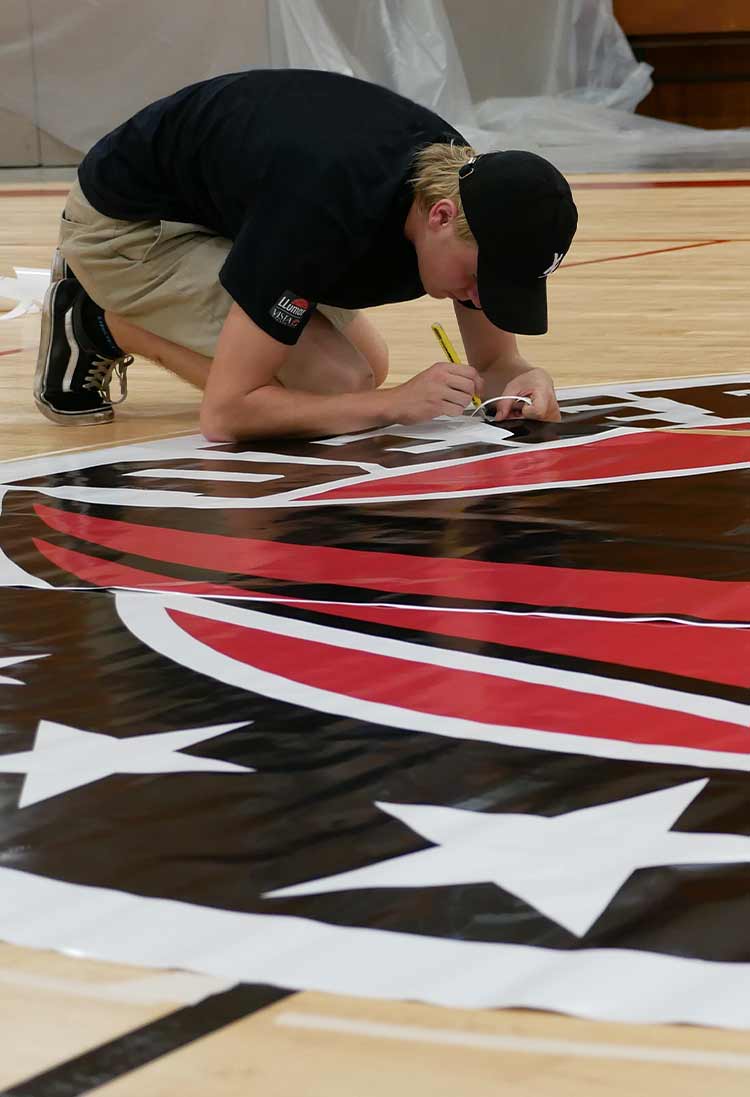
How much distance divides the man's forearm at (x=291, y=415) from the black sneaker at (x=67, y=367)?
0.41 m

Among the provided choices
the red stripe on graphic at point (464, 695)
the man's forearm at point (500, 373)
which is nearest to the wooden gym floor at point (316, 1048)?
the red stripe on graphic at point (464, 695)

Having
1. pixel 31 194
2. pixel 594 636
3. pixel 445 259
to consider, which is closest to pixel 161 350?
pixel 445 259

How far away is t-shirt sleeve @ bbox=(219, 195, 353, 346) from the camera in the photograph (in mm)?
2021

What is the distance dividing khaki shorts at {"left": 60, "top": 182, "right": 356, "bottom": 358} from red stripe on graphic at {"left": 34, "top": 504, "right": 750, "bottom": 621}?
708 mm

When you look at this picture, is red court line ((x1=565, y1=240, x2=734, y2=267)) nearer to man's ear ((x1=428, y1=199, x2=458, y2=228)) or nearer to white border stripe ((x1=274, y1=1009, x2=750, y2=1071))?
man's ear ((x1=428, y1=199, x2=458, y2=228))

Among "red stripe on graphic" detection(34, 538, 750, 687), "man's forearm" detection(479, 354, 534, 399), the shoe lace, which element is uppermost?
"red stripe on graphic" detection(34, 538, 750, 687)

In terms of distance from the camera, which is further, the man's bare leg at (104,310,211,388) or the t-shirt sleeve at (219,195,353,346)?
the man's bare leg at (104,310,211,388)

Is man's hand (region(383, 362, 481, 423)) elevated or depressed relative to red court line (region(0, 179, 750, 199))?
elevated

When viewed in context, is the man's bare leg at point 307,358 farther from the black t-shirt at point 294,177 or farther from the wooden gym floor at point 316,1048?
the wooden gym floor at point 316,1048

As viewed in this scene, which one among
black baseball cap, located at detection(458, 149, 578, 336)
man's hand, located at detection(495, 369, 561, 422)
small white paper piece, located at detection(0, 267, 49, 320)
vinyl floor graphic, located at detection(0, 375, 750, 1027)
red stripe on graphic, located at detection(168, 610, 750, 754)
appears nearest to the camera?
vinyl floor graphic, located at detection(0, 375, 750, 1027)

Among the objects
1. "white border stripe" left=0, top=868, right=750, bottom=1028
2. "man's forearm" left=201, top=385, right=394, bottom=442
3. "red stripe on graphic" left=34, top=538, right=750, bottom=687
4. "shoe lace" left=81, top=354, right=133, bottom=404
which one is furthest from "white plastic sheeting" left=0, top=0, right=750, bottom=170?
"white border stripe" left=0, top=868, right=750, bottom=1028

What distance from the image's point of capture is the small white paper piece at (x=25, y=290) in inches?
165

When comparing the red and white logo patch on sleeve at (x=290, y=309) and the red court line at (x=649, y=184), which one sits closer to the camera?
the red and white logo patch on sleeve at (x=290, y=309)

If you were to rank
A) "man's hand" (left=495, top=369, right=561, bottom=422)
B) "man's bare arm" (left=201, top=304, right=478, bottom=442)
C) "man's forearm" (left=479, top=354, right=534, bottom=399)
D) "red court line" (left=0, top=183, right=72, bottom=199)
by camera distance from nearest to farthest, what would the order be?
1. "man's bare arm" (left=201, top=304, right=478, bottom=442)
2. "man's hand" (left=495, top=369, right=561, bottom=422)
3. "man's forearm" (left=479, top=354, right=534, bottom=399)
4. "red court line" (left=0, top=183, right=72, bottom=199)
